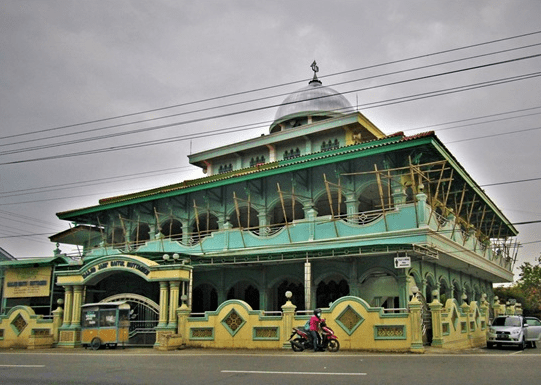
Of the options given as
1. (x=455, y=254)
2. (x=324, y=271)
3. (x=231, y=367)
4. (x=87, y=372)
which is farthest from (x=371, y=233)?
(x=87, y=372)

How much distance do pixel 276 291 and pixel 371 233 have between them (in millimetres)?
5540

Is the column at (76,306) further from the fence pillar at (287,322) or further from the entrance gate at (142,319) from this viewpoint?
the fence pillar at (287,322)

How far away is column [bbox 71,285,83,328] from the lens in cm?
2322

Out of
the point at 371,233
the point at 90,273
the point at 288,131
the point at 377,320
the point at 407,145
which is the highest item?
the point at 288,131

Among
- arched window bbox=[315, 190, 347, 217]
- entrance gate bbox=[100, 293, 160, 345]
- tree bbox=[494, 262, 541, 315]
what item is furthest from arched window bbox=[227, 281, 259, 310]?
tree bbox=[494, 262, 541, 315]

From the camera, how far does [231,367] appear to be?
13.1 metres

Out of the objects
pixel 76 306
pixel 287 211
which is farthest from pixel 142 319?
pixel 287 211

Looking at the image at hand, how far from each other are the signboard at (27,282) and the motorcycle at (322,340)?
46.7 ft

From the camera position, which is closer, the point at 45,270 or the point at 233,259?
the point at 233,259

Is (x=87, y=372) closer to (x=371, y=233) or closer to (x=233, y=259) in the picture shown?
(x=233, y=259)

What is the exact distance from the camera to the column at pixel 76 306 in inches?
914

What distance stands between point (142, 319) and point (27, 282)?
7.88 meters

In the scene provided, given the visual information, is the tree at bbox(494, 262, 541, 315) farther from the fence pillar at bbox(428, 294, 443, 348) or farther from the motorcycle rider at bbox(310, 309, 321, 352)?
the motorcycle rider at bbox(310, 309, 321, 352)

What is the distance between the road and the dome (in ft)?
70.3
